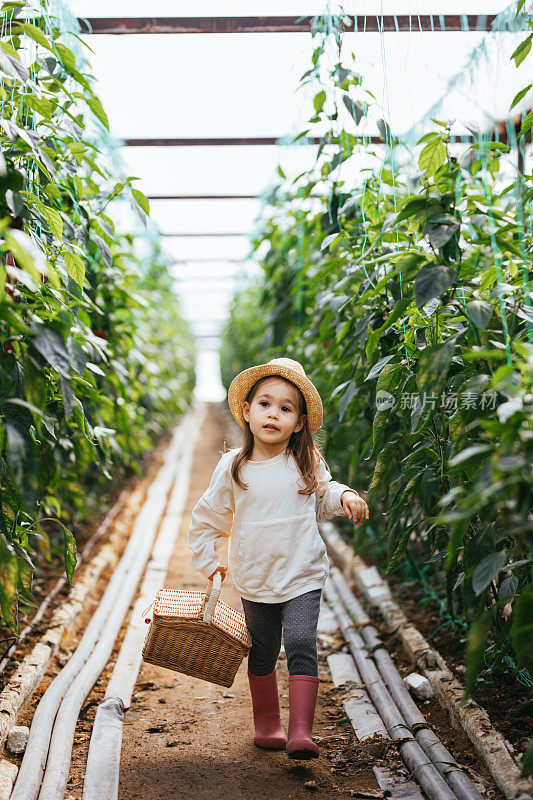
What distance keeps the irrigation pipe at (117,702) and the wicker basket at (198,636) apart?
26 centimetres

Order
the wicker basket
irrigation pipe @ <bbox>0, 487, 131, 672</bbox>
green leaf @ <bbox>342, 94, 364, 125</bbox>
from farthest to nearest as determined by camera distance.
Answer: green leaf @ <bbox>342, 94, 364, 125</bbox> → irrigation pipe @ <bbox>0, 487, 131, 672</bbox> → the wicker basket

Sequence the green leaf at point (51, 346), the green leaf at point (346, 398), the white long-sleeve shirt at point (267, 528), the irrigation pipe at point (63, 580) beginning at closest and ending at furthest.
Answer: the green leaf at point (51, 346)
the white long-sleeve shirt at point (267, 528)
the green leaf at point (346, 398)
the irrigation pipe at point (63, 580)

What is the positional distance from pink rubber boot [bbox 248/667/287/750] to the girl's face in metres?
0.65

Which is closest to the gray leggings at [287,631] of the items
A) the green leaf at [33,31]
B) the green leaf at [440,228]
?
the green leaf at [440,228]

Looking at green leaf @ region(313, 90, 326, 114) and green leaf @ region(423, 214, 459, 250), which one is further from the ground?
green leaf @ region(313, 90, 326, 114)

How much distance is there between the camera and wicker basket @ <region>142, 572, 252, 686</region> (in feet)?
6.52

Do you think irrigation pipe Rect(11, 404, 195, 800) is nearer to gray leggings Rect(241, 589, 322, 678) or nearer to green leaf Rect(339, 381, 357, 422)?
gray leggings Rect(241, 589, 322, 678)

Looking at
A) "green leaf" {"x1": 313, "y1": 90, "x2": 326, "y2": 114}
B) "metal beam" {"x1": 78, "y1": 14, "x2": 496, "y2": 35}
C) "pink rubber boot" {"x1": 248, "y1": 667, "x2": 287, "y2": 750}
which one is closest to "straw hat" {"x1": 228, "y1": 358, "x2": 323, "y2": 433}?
"pink rubber boot" {"x1": 248, "y1": 667, "x2": 287, "y2": 750}

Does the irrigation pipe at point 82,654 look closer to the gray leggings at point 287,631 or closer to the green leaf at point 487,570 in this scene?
Answer: the gray leggings at point 287,631

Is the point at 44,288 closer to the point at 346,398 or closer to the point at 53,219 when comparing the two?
the point at 53,219

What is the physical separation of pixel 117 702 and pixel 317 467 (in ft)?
2.99

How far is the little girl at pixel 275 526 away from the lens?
2.07m

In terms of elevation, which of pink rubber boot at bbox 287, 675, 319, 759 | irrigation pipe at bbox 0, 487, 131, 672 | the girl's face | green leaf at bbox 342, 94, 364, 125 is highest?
green leaf at bbox 342, 94, 364, 125

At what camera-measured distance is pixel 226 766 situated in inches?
79.7
